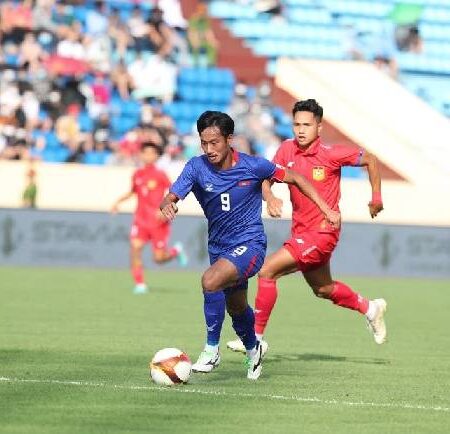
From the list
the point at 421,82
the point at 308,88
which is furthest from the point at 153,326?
the point at 421,82

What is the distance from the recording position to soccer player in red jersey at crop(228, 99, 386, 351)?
12102 millimetres

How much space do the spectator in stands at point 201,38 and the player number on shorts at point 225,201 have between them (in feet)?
77.2

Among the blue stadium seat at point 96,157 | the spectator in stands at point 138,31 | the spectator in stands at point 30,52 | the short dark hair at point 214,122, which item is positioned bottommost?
the blue stadium seat at point 96,157

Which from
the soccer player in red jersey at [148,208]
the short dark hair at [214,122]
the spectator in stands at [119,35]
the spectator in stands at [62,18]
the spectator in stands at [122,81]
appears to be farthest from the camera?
the spectator in stands at [119,35]

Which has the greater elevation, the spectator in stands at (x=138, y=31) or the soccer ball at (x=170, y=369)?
the spectator in stands at (x=138, y=31)

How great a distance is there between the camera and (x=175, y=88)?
32.4m

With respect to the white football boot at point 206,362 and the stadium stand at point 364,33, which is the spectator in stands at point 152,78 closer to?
the stadium stand at point 364,33

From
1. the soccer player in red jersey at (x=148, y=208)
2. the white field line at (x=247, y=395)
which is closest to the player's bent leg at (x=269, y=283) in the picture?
the white field line at (x=247, y=395)

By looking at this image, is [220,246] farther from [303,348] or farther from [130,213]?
[130,213]

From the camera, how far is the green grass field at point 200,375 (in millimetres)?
8008

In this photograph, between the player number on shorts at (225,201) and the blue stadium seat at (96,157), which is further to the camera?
the blue stadium seat at (96,157)

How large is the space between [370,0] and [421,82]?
254 centimetres

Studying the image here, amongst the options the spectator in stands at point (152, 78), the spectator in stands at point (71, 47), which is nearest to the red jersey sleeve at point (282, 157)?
the spectator in stands at point (71, 47)

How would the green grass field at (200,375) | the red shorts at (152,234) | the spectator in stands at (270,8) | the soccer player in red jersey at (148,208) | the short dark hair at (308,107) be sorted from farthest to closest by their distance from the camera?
the spectator in stands at (270,8), the red shorts at (152,234), the soccer player in red jersey at (148,208), the short dark hair at (308,107), the green grass field at (200,375)
